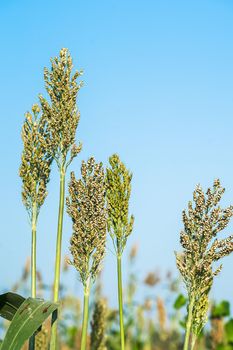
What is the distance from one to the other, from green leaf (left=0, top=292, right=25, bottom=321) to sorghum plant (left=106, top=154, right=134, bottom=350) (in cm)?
67

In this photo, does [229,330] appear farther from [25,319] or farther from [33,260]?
[25,319]

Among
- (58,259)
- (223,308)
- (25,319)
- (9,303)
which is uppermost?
(223,308)

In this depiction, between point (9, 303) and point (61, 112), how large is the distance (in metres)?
1.32

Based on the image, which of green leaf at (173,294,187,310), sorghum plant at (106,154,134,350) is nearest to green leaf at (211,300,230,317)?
green leaf at (173,294,187,310)

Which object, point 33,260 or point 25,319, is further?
point 33,260

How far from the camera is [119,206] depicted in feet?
15.6

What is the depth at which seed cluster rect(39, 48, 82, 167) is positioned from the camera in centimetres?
Answer: 483

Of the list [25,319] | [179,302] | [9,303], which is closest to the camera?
[25,319]

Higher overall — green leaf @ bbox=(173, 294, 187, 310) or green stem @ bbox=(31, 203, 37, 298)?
green leaf @ bbox=(173, 294, 187, 310)

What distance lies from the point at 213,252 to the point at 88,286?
Result: 85cm

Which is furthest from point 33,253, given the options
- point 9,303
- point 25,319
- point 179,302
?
point 179,302

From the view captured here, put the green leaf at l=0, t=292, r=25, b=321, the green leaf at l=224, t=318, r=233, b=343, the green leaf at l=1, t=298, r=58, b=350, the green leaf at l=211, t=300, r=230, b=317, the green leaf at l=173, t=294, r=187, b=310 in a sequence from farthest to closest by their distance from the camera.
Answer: the green leaf at l=224, t=318, r=233, b=343
the green leaf at l=211, t=300, r=230, b=317
the green leaf at l=173, t=294, r=187, b=310
the green leaf at l=0, t=292, r=25, b=321
the green leaf at l=1, t=298, r=58, b=350

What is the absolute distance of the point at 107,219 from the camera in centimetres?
480

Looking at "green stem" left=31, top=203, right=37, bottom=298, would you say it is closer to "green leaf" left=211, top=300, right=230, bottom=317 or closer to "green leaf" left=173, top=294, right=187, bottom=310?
"green leaf" left=173, top=294, right=187, bottom=310
